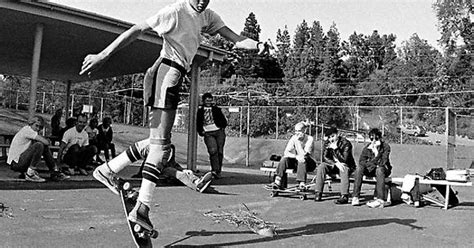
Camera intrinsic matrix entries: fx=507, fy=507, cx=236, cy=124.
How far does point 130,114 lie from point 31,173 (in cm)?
3109

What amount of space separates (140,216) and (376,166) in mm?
5490

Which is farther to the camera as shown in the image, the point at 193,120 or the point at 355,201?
the point at 193,120

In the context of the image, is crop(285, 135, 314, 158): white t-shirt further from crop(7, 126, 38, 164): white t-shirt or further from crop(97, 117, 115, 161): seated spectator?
crop(97, 117, 115, 161): seated spectator

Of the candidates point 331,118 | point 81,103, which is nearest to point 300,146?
point 331,118

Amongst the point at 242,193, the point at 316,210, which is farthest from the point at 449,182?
the point at 242,193

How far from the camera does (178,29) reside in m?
4.25

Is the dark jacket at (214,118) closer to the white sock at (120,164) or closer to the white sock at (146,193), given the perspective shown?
the white sock at (120,164)

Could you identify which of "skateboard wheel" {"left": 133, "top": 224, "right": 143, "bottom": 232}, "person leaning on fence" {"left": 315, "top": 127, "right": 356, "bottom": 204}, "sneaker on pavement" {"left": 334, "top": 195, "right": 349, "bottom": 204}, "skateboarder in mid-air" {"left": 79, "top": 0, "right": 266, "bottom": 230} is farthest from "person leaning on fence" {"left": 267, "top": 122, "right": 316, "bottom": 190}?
"skateboard wheel" {"left": 133, "top": 224, "right": 143, "bottom": 232}

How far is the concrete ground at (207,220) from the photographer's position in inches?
181

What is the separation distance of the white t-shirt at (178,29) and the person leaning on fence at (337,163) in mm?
4845

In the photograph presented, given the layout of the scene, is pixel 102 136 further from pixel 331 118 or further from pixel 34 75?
pixel 331 118

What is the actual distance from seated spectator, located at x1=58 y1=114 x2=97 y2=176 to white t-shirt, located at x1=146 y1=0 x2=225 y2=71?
6.57m

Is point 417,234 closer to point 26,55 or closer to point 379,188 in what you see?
point 379,188

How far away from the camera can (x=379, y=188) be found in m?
8.34
